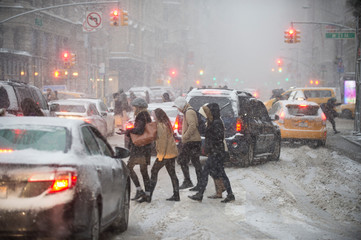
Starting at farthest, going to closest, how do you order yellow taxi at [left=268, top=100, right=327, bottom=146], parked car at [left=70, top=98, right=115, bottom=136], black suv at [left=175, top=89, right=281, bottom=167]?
parked car at [left=70, top=98, right=115, bottom=136] < yellow taxi at [left=268, top=100, right=327, bottom=146] < black suv at [left=175, top=89, right=281, bottom=167]

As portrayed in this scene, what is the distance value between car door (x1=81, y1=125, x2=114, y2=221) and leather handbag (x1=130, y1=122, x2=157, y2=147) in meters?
2.72

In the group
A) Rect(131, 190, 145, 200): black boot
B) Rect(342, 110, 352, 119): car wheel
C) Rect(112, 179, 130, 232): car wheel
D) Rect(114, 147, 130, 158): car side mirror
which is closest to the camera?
Rect(114, 147, 130, 158): car side mirror

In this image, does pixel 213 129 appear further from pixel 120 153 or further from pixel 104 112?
pixel 104 112

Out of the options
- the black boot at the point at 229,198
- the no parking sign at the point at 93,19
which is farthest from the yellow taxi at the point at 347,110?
the black boot at the point at 229,198

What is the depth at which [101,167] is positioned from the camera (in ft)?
20.8

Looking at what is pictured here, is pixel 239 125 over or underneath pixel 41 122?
underneath

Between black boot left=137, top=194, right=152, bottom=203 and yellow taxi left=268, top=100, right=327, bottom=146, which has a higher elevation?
yellow taxi left=268, top=100, right=327, bottom=146

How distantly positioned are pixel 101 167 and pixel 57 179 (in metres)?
0.89

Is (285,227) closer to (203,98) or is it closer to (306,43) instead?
(203,98)

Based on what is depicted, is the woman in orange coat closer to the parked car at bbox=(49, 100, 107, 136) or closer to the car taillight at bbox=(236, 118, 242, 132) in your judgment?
the car taillight at bbox=(236, 118, 242, 132)

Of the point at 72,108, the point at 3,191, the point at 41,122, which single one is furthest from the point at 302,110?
the point at 3,191

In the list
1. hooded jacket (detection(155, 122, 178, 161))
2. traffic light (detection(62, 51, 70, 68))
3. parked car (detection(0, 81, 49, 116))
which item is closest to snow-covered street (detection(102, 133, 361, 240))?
hooded jacket (detection(155, 122, 178, 161))

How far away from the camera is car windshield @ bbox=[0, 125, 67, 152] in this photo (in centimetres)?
594

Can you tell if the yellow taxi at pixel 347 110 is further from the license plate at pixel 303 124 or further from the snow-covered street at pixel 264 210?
the snow-covered street at pixel 264 210
